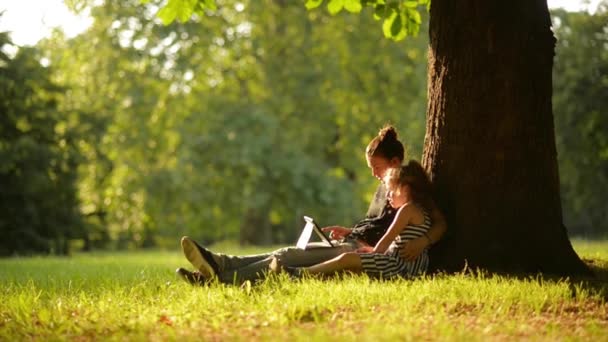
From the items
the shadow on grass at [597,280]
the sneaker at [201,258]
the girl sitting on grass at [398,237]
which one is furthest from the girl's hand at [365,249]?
the shadow on grass at [597,280]

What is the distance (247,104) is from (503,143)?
Result: 16.0 m

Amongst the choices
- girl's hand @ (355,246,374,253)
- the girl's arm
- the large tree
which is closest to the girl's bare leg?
the girl's arm

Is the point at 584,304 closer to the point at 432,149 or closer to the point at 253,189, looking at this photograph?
the point at 432,149

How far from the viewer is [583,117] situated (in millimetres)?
22922

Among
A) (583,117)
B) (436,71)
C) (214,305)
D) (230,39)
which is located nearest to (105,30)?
(230,39)

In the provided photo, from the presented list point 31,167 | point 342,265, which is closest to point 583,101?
point 31,167

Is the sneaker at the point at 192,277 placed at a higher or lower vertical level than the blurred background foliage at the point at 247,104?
lower

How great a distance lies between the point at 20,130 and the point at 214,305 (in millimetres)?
14158

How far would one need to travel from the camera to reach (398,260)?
266 inches

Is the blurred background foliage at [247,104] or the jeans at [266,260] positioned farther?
the blurred background foliage at [247,104]

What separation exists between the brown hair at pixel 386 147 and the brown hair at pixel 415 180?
168mm

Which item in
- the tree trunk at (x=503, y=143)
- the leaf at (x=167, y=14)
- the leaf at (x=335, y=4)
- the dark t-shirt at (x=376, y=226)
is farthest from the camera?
the leaf at (x=335, y=4)

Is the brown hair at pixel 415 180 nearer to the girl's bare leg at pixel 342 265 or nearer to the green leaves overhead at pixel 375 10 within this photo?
the girl's bare leg at pixel 342 265

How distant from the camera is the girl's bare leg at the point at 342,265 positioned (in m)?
6.64
